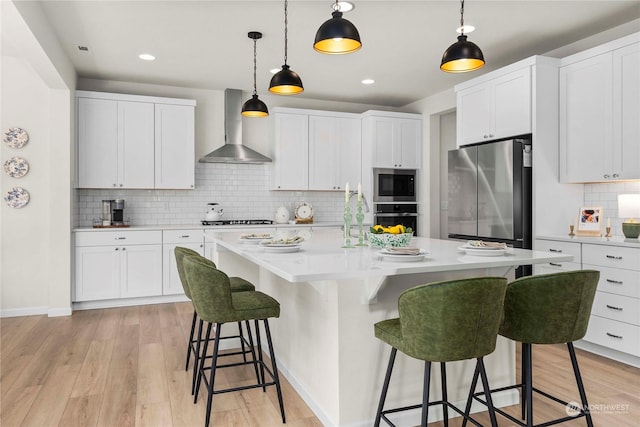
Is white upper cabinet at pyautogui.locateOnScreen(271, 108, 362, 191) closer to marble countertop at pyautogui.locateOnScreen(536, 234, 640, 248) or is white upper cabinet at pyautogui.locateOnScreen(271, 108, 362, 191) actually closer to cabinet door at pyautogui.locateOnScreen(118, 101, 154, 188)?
cabinet door at pyautogui.locateOnScreen(118, 101, 154, 188)

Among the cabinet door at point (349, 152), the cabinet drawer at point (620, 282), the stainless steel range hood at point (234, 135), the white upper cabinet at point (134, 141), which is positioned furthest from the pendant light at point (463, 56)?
the white upper cabinet at point (134, 141)

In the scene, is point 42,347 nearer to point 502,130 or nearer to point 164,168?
point 164,168

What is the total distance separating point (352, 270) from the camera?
1.93m

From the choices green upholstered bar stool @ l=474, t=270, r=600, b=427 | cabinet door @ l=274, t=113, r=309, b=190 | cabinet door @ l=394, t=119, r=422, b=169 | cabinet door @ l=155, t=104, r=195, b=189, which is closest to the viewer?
green upholstered bar stool @ l=474, t=270, r=600, b=427

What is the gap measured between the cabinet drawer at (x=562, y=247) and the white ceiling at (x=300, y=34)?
187 cm

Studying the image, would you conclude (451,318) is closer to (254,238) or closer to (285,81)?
(254,238)

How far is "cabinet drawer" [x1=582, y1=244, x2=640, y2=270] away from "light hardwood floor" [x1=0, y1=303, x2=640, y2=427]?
2.40 feet

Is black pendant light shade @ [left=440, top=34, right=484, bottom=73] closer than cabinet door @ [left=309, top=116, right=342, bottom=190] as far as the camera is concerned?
Yes

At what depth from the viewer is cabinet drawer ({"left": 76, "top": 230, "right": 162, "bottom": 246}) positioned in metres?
5.17

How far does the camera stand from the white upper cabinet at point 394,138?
6.52 metres

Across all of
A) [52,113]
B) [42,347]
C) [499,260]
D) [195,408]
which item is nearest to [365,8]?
[499,260]

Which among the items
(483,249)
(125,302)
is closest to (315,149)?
(125,302)

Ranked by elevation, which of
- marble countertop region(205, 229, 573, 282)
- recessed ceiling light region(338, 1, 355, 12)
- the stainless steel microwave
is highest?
recessed ceiling light region(338, 1, 355, 12)

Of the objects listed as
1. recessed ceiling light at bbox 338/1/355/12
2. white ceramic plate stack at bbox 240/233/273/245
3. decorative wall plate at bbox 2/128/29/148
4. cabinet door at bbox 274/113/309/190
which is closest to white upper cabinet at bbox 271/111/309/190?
cabinet door at bbox 274/113/309/190
